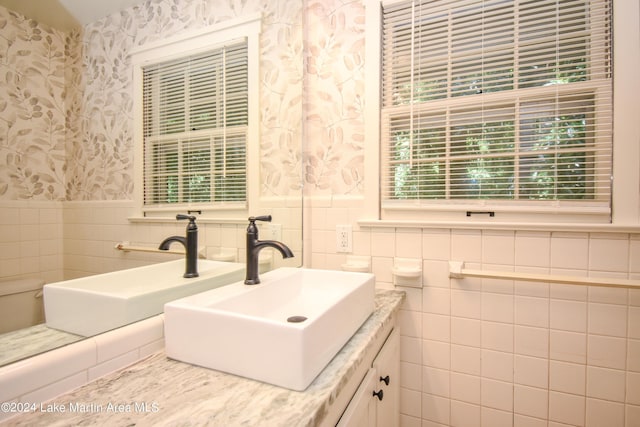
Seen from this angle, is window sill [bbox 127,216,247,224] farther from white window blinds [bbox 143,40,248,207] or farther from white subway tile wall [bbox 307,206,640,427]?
white subway tile wall [bbox 307,206,640,427]

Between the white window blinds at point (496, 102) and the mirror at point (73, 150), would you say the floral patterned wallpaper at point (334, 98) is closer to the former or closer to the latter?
the white window blinds at point (496, 102)

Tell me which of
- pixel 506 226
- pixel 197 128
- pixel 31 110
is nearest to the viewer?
pixel 31 110

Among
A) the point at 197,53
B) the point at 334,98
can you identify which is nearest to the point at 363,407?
the point at 197,53

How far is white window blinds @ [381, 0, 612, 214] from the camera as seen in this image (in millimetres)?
1247

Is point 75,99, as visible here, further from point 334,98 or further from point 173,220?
point 334,98

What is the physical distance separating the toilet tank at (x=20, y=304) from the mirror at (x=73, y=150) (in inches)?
0.5

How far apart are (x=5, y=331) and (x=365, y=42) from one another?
5.42ft

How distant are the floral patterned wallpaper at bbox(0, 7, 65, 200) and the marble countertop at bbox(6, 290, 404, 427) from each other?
430 millimetres

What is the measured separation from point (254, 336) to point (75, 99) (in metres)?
0.67

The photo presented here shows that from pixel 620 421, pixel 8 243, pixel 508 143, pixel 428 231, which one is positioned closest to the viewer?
pixel 8 243

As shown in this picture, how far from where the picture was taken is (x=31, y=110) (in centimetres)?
62

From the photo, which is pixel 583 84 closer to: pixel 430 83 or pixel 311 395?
pixel 430 83

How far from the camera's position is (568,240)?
4.12 feet

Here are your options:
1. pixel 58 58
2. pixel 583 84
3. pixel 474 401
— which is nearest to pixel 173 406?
pixel 58 58
